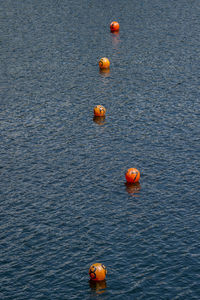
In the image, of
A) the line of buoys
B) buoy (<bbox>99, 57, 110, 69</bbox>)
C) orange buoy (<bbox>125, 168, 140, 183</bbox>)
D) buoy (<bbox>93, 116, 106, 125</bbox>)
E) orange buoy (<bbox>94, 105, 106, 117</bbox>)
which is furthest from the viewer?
buoy (<bbox>99, 57, 110, 69</bbox>)

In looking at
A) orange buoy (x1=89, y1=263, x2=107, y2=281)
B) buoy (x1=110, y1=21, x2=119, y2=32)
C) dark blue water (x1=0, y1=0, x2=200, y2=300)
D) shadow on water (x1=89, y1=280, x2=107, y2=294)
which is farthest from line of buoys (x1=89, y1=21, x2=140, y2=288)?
buoy (x1=110, y1=21, x2=119, y2=32)

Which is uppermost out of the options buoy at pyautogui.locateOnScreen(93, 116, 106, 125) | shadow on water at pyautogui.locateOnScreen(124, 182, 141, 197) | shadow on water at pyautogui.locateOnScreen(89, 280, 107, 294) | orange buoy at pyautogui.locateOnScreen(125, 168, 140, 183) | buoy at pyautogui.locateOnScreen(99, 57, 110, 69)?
buoy at pyautogui.locateOnScreen(99, 57, 110, 69)

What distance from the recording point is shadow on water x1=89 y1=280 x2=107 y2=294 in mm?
39250

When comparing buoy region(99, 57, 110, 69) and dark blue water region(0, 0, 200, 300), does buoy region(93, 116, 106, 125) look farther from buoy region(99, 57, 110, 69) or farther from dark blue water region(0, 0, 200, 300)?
buoy region(99, 57, 110, 69)

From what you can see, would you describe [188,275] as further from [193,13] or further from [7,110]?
[193,13]

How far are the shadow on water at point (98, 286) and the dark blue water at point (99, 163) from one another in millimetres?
108

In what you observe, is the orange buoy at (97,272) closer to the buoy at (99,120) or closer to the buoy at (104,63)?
the buoy at (99,120)

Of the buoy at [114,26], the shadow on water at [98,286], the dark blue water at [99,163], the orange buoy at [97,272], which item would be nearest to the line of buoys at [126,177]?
the orange buoy at [97,272]

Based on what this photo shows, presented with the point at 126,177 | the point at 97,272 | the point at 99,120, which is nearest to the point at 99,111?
the point at 99,120

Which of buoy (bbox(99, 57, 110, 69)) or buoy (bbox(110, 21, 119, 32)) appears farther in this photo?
buoy (bbox(110, 21, 119, 32))

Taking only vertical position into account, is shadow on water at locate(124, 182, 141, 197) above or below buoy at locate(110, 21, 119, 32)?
below

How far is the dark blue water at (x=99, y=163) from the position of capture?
40906 mm

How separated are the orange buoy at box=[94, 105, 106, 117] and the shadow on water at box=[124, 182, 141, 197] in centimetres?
1694

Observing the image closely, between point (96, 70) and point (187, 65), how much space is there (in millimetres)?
13685
